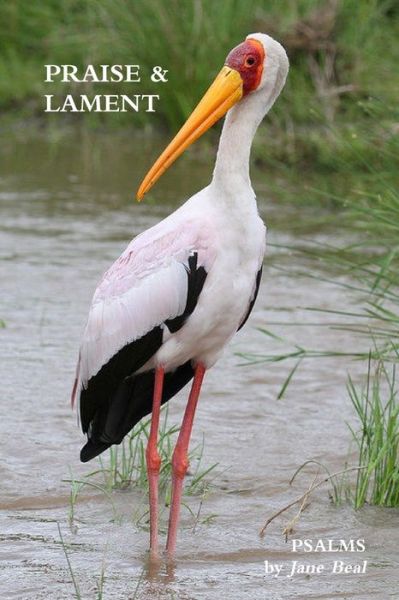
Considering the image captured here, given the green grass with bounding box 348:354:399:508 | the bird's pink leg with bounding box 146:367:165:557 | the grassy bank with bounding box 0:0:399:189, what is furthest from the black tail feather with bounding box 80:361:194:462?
the grassy bank with bounding box 0:0:399:189

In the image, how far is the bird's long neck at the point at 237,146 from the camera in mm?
4539

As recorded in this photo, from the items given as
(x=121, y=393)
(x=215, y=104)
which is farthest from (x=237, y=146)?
(x=121, y=393)

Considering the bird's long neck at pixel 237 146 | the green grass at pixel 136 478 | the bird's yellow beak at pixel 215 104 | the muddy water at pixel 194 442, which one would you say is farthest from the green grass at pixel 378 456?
the bird's yellow beak at pixel 215 104

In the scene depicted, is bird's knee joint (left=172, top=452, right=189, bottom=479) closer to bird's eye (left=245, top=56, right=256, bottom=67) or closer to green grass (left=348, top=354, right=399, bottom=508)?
green grass (left=348, top=354, right=399, bottom=508)

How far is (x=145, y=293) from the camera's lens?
15.1 ft

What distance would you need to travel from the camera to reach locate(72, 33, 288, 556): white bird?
4.51 meters

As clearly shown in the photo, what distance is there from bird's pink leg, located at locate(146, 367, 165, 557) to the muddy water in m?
0.08

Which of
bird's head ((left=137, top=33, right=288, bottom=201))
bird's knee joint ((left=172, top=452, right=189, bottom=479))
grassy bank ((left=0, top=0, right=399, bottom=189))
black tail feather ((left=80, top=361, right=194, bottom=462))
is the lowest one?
bird's knee joint ((left=172, top=452, right=189, bottom=479))

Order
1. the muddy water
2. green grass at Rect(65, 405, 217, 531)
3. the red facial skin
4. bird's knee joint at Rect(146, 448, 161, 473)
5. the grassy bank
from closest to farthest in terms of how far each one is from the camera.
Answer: the muddy water → the red facial skin → bird's knee joint at Rect(146, 448, 161, 473) → green grass at Rect(65, 405, 217, 531) → the grassy bank

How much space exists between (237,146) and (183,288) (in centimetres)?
45

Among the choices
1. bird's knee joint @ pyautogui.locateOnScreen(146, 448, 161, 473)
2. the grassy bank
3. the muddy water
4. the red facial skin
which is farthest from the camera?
the grassy bank

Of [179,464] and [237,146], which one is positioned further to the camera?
[179,464]

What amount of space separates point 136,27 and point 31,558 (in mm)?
7981

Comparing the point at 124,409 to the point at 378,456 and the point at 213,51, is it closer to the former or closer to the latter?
the point at 378,456
